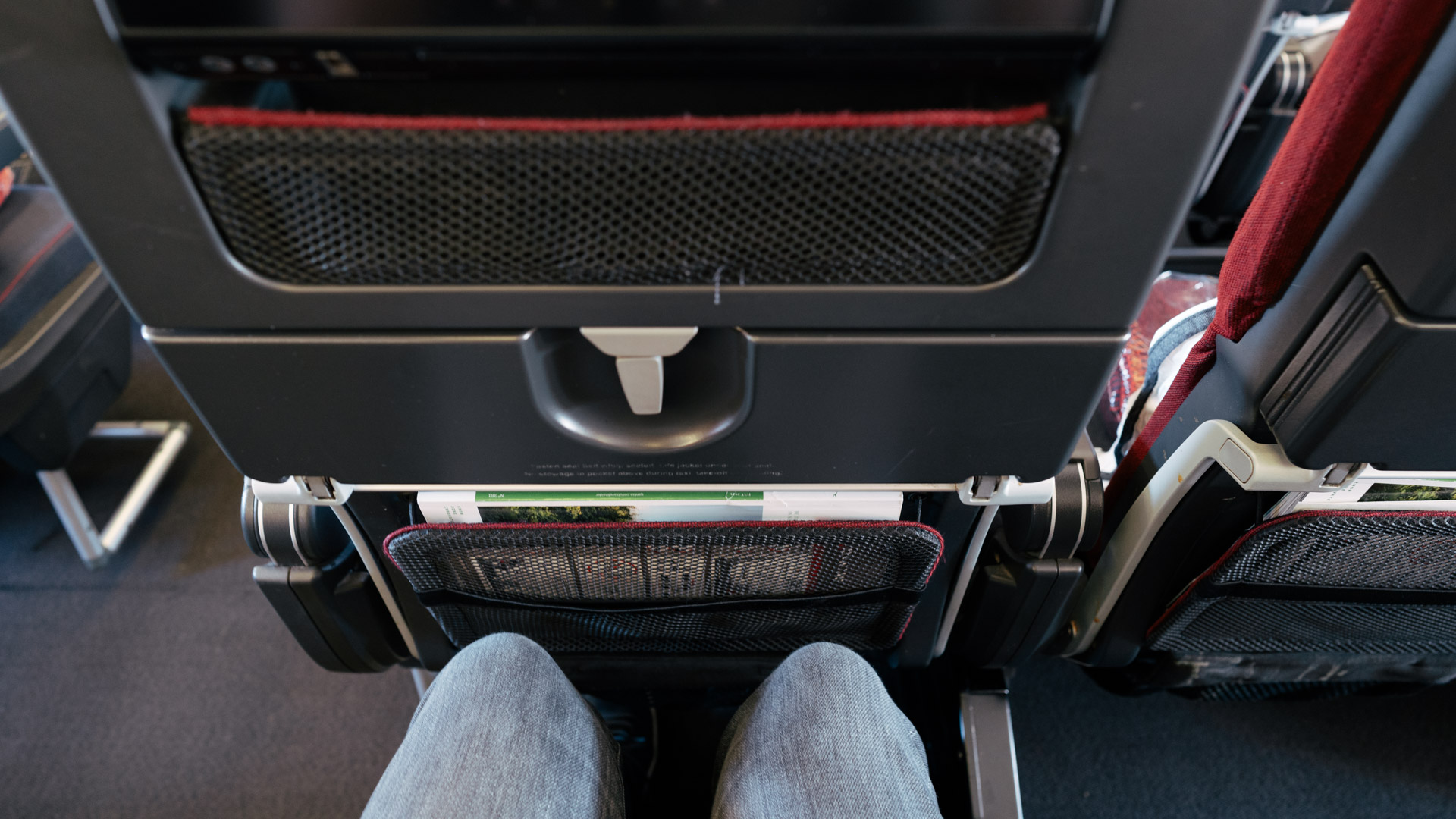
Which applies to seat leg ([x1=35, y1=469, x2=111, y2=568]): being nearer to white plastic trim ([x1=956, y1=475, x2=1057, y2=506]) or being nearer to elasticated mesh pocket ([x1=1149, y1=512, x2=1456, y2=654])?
white plastic trim ([x1=956, y1=475, x2=1057, y2=506])

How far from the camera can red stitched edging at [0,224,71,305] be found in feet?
4.16

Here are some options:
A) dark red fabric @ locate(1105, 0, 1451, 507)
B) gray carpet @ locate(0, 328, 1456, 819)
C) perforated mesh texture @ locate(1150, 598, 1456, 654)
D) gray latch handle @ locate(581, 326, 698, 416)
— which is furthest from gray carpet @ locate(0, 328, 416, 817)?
dark red fabric @ locate(1105, 0, 1451, 507)

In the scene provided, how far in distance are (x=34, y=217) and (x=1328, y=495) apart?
192 centimetres

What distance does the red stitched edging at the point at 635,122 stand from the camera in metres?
0.38

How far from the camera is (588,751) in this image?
75cm

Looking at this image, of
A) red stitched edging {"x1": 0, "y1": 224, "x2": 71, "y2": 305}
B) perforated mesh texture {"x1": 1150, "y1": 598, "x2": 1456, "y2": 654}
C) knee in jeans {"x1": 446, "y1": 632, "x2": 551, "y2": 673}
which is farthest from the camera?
red stitched edging {"x1": 0, "y1": 224, "x2": 71, "y2": 305}

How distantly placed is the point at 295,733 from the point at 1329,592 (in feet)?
4.96

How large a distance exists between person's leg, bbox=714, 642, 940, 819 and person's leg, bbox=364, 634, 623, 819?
0.45 feet

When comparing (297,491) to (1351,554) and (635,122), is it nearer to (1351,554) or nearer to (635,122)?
(635,122)

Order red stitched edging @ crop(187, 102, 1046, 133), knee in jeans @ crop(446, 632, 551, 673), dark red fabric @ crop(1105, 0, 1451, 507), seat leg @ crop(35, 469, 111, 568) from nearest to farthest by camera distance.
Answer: red stitched edging @ crop(187, 102, 1046, 133)
dark red fabric @ crop(1105, 0, 1451, 507)
knee in jeans @ crop(446, 632, 551, 673)
seat leg @ crop(35, 469, 111, 568)

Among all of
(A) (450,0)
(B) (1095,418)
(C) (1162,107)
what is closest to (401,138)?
(A) (450,0)

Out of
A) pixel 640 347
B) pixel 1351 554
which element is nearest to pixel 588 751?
pixel 640 347

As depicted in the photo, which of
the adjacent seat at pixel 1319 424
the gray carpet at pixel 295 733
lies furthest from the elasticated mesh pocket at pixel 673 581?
the gray carpet at pixel 295 733

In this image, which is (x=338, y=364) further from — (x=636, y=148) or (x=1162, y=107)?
(x=1162, y=107)
